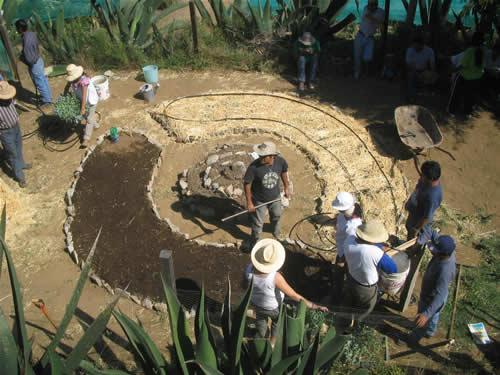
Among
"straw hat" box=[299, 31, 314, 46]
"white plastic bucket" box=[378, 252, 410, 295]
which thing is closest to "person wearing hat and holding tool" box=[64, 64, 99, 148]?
"straw hat" box=[299, 31, 314, 46]

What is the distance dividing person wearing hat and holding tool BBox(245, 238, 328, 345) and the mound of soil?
0.81 metres

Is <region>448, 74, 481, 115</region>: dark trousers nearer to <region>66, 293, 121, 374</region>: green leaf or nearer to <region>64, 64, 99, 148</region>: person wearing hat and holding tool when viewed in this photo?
<region>64, 64, 99, 148</region>: person wearing hat and holding tool

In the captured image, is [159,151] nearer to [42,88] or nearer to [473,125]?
[42,88]

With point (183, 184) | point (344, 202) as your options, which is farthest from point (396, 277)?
point (183, 184)

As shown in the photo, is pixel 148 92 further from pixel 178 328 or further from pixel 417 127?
pixel 178 328

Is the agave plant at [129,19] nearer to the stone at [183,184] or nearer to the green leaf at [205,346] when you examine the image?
the stone at [183,184]

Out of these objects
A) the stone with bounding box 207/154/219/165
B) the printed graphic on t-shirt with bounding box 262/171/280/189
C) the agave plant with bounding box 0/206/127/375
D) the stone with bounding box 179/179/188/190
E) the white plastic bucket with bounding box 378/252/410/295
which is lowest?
the stone with bounding box 179/179/188/190

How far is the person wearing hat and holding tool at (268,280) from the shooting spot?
4.52m

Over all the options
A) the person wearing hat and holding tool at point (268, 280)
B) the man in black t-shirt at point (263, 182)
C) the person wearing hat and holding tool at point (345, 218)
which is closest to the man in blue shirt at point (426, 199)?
the person wearing hat and holding tool at point (345, 218)

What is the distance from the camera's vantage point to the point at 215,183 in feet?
23.9

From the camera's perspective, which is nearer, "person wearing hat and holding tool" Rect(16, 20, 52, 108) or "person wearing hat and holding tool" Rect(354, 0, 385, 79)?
"person wearing hat and holding tool" Rect(16, 20, 52, 108)

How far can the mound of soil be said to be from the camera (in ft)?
19.8

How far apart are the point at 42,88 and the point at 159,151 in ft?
8.75

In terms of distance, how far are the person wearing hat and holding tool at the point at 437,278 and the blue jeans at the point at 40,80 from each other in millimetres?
7175
